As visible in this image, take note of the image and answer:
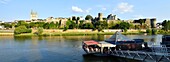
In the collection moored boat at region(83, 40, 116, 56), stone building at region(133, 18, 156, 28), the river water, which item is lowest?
the river water

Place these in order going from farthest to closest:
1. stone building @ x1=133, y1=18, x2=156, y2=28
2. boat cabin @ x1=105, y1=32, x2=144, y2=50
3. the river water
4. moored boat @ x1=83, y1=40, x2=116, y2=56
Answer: stone building @ x1=133, y1=18, x2=156, y2=28, moored boat @ x1=83, y1=40, x2=116, y2=56, boat cabin @ x1=105, y1=32, x2=144, y2=50, the river water

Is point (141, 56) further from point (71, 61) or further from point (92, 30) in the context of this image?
point (92, 30)

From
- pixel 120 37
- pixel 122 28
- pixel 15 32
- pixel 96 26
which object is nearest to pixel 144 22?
pixel 122 28

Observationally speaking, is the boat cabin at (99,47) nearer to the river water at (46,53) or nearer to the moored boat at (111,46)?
the moored boat at (111,46)

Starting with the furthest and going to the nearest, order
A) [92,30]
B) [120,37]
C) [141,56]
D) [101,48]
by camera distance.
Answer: [92,30] → [120,37] → [101,48] → [141,56]

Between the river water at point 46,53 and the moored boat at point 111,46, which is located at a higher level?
the moored boat at point 111,46

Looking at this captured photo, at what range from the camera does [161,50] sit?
101ft

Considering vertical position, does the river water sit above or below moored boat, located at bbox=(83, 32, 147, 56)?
below

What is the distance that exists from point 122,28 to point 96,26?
16838 mm

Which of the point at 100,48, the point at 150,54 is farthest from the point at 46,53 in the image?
the point at 150,54

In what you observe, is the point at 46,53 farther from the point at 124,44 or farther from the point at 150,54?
the point at 150,54

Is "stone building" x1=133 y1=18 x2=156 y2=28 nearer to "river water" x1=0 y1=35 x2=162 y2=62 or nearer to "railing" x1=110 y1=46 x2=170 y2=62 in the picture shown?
"river water" x1=0 y1=35 x2=162 y2=62

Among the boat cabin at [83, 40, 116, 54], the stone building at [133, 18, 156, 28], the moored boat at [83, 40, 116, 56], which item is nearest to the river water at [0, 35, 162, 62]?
the moored boat at [83, 40, 116, 56]

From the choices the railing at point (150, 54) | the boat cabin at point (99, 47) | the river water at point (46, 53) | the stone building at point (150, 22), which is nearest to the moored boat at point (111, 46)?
the boat cabin at point (99, 47)
